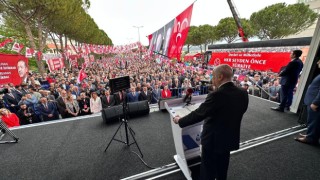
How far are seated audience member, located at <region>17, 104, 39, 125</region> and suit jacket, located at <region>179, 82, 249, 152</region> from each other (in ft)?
19.6

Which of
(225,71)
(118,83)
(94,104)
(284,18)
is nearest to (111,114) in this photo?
(118,83)

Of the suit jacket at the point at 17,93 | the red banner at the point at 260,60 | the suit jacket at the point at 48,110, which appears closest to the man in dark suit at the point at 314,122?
the suit jacket at the point at 48,110

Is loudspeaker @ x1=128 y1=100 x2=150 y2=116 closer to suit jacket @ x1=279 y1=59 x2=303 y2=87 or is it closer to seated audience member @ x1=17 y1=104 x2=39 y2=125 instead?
seated audience member @ x1=17 y1=104 x2=39 y2=125

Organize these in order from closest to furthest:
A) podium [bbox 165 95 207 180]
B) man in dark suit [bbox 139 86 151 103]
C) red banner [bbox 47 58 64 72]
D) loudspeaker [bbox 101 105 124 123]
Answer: podium [bbox 165 95 207 180]
loudspeaker [bbox 101 105 124 123]
man in dark suit [bbox 139 86 151 103]
red banner [bbox 47 58 64 72]

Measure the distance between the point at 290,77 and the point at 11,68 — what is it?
32.3 ft

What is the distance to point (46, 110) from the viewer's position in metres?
5.40

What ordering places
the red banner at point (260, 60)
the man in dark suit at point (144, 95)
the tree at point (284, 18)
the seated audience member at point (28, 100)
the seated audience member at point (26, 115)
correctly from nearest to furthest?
the seated audience member at point (26, 115), the seated audience member at point (28, 100), the man in dark suit at point (144, 95), the red banner at point (260, 60), the tree at point (284, 18)

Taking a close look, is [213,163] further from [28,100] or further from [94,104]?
[28,100]

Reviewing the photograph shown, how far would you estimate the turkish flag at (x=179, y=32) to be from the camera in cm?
442

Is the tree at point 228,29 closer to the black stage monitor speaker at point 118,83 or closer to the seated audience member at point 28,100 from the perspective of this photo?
the black stage monitor speaker at point 118,83

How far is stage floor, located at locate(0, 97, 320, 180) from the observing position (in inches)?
97.1

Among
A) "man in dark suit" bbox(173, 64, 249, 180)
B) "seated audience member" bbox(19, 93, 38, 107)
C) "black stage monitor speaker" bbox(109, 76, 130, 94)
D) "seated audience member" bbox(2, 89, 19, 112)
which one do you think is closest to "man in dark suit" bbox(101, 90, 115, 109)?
"seated audience member" bbox(19, 93, 38, 107)

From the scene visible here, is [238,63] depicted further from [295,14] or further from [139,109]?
[295,14]

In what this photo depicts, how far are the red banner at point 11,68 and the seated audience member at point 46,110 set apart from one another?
2299 millimetres
